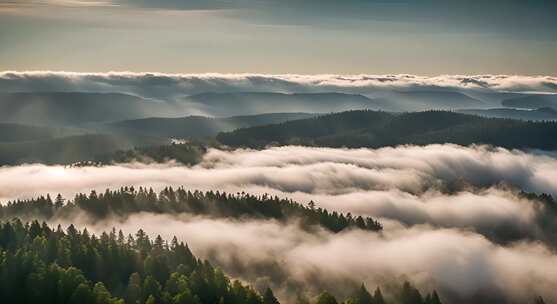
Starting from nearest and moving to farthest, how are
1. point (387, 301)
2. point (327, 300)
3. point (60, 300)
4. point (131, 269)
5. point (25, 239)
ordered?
point (60, 300) < point (327, 300) < point (131, 269) < point (25, 239) < point (387, 301)

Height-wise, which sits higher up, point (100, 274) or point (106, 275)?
point (100, 274)

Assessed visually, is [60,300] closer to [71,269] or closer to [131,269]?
[71,269]

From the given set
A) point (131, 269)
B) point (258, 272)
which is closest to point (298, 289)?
point (258, 272)

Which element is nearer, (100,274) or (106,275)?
(100,274)

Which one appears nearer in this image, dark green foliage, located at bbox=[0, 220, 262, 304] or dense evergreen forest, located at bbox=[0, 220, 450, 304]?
dark green foliage, located at bbox=[0, 220, 262, 304]

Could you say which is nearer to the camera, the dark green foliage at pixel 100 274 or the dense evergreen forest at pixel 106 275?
the dark green foliage at pixel 100 274
